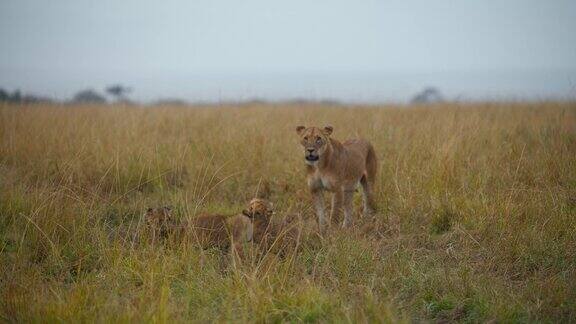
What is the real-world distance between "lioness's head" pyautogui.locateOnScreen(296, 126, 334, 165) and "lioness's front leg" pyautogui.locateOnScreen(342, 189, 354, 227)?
0.54m

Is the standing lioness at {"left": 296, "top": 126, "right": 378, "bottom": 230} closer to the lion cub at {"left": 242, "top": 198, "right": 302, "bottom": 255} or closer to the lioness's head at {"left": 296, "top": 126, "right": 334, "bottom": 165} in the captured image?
the lioness's head at {"left": 296, "top": 126, "right": 334, "bottom": 165}

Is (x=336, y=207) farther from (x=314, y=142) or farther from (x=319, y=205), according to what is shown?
(x=314, y=142)

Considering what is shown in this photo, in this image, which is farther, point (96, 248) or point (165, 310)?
point (96, 248)

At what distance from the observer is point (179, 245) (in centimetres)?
500

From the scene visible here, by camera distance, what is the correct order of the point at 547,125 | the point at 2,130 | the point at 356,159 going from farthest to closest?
1. the point at 547,125
2. the point at 2,130
3. the point at 356,159

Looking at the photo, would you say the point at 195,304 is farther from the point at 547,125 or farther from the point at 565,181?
the point at 547,125

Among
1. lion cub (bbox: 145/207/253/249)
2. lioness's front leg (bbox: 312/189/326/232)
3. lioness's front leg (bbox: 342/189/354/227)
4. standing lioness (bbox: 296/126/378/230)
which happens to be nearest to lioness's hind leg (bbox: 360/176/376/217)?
standing lioness (bbox: 296/126/378/230)

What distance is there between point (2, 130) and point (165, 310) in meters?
6.34

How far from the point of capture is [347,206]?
6496mm

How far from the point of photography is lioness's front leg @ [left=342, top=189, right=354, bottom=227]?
6.33m

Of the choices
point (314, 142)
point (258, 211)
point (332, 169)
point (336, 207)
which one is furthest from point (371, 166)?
point (258, 211)

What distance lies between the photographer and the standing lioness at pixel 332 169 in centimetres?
631

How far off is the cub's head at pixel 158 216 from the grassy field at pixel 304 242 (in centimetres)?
16

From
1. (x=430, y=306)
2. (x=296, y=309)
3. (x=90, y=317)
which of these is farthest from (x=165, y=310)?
(x=430, y=306)
